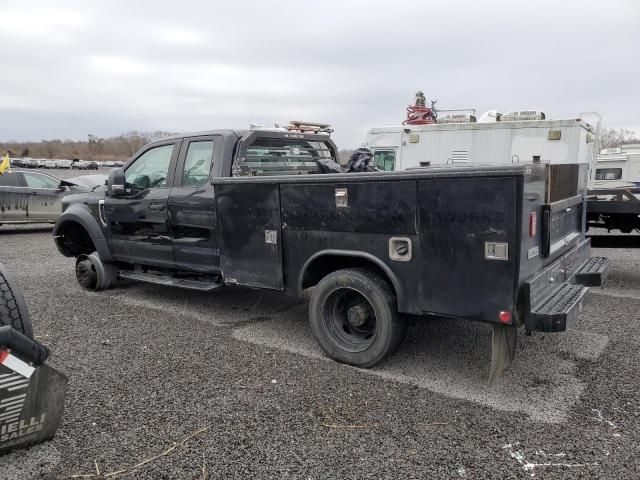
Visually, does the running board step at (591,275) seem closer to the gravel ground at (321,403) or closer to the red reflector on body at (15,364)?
the gravel ground at (321,403)

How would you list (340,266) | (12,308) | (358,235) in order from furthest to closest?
1. (340,266)
2. (358,235)
3. (12,308)

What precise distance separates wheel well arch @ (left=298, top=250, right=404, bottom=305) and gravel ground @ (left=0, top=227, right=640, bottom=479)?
666mm

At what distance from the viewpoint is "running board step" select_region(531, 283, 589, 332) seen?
3.43 metres

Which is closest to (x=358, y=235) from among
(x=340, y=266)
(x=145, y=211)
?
(x=340, y=266)

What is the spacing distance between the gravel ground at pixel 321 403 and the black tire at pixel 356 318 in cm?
17

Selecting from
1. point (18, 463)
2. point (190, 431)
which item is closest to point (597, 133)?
point (190, 431)

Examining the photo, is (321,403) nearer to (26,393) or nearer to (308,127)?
(26,393)

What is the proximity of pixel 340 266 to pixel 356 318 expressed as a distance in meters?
0.48

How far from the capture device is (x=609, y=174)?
43.0 feet

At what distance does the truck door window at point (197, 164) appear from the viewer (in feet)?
18.1

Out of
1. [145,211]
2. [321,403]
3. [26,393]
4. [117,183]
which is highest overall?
[117,183]

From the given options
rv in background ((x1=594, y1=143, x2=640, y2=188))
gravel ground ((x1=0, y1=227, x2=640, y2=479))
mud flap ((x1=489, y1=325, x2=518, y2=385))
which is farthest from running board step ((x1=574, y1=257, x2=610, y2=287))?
rv in background ((x1=594, y1=143, x2=640, y2=188))

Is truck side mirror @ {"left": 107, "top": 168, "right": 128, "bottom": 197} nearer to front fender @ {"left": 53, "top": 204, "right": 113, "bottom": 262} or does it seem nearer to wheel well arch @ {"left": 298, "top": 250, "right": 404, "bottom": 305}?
front fender @ {"left": 53, "top": 204, "right": 113, "bottom": 262}

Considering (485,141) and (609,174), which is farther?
(609,174)
